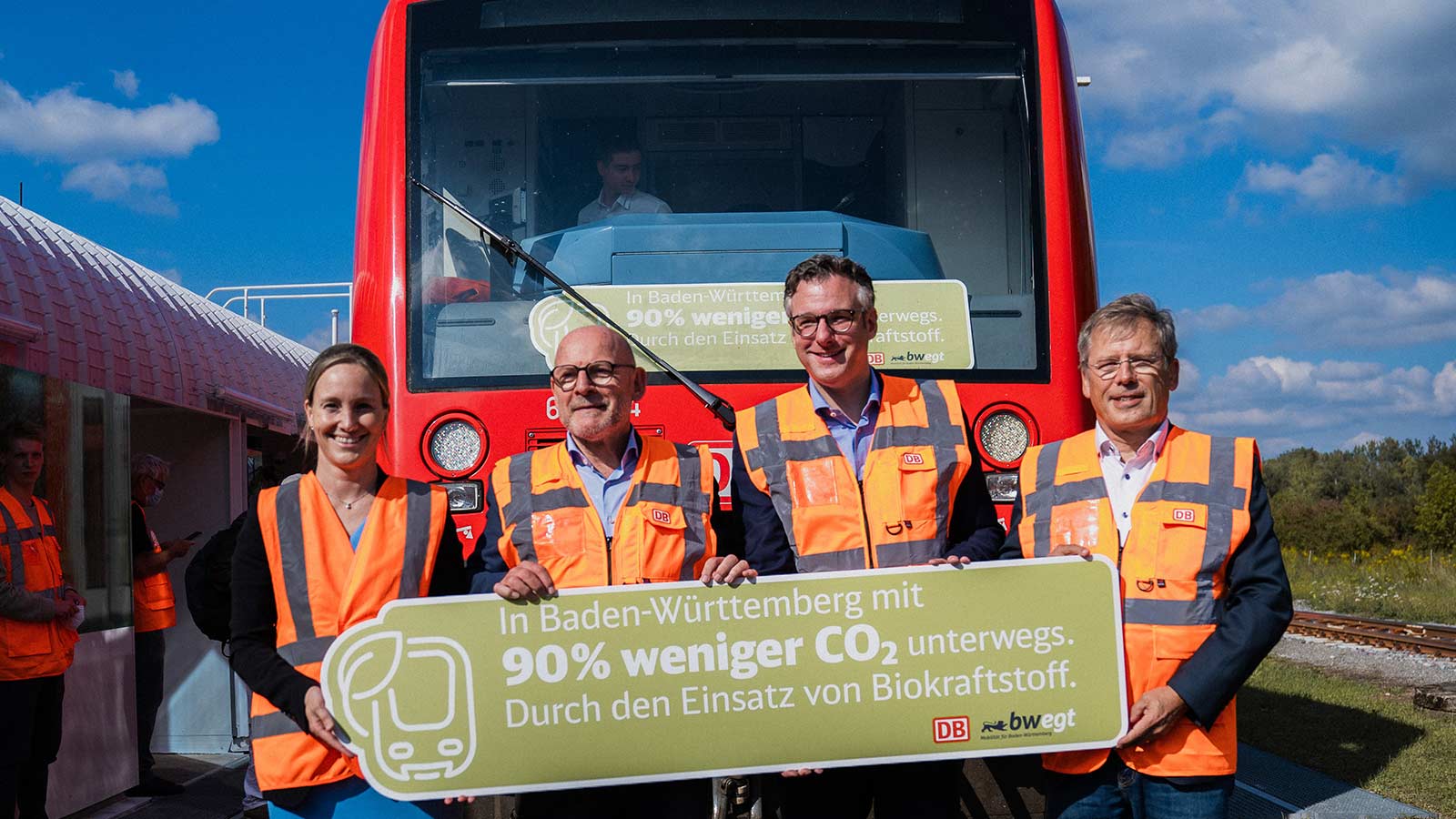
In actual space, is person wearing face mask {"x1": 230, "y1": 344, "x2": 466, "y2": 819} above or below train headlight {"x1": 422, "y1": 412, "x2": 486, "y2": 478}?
below

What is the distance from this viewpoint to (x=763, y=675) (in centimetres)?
305

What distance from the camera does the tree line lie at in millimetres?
43781

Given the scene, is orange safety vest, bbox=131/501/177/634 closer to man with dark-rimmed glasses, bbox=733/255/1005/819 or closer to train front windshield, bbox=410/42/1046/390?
train front windshield, bbox=410/42/1046/390

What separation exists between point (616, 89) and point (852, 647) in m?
2.32

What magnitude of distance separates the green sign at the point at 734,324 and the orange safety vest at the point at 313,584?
4.48ft

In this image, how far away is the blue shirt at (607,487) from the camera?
313 centimetres

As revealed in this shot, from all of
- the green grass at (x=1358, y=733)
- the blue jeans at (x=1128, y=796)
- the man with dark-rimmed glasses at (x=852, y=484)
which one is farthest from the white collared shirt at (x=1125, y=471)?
the green grass at (x=1358, y=733)

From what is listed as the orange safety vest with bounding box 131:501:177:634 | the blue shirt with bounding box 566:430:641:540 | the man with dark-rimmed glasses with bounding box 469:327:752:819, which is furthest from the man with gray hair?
the orange safety vest with bounding box 131:501:177:634

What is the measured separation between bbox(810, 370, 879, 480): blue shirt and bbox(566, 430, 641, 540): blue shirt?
490 mm

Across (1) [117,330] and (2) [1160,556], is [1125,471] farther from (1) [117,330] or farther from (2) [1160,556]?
(1) [117,330]

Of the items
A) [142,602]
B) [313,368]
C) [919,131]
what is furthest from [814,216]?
[142,602]

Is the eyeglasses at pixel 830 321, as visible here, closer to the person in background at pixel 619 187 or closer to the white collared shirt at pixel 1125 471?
the white collared shirt at pixel 1125 471

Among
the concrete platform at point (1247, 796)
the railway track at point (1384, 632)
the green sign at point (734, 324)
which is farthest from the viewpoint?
the railway track at point (1384, 632)

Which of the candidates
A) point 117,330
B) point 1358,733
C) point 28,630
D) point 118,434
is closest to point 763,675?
point 28,630
